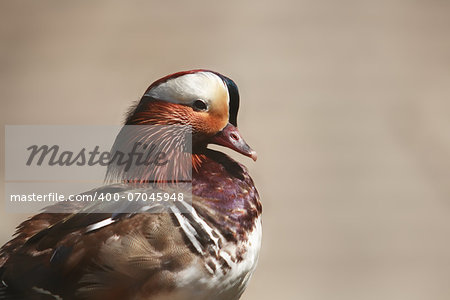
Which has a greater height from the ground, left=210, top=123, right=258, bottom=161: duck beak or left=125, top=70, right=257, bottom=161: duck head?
left=125, top=70, right=257, bottom=161: duck head

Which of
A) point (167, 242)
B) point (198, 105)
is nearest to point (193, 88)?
point (198, 105)

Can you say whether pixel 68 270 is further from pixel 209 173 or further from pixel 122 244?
pixel 209 173

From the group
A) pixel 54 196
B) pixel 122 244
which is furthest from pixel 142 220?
pixel 54 196

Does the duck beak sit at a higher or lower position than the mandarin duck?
higher

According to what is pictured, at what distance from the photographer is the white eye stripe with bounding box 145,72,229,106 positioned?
0.57 meters

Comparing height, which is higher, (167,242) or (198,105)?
(198,105)

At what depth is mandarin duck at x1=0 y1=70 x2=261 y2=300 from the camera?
530 mm

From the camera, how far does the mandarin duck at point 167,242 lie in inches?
20.9

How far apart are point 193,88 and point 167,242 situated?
148 mm

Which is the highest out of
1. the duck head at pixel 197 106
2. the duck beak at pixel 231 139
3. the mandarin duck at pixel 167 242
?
the duck head at pixel 197 106

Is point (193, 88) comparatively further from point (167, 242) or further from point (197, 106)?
point (167, 242)

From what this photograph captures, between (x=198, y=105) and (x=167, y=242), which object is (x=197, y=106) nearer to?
(x=198, y=105)

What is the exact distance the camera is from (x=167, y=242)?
53 cm

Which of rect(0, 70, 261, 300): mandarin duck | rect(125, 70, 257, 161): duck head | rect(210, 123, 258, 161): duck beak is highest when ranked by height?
rect(125, 70, 257, 161): duck head
